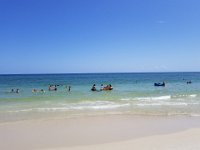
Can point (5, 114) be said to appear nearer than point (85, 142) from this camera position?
No

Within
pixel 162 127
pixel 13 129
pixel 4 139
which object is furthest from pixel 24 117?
pixel 162 127

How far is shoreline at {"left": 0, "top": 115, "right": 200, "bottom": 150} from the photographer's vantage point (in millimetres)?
9234

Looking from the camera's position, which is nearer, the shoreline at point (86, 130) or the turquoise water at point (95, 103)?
the shoreline at point (86, 130)

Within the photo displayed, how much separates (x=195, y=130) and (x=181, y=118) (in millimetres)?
2969

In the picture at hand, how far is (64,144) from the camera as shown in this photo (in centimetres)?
898

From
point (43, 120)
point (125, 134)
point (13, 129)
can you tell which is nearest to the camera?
point (125, 134)

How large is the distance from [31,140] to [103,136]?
8.03 ft

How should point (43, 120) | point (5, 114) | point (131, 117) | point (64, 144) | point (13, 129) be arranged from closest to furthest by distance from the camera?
point (64, 144), point (13, 129), point (43, 120), point (131, 117), point (5, 114)

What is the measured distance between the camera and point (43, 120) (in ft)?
42.5

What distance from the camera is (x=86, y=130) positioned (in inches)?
434

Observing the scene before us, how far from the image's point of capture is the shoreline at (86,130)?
923 cm

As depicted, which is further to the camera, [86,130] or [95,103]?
[95,103]

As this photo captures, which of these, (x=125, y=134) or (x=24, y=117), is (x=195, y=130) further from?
(x=24, y=117)

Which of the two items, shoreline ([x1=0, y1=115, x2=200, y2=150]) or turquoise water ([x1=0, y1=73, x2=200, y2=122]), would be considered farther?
turquoise water ([x1=0, y1=73, x2=200, y2=122])
